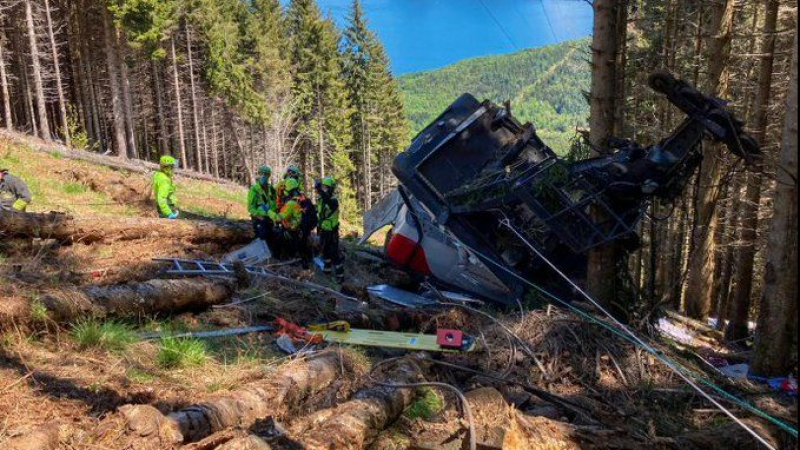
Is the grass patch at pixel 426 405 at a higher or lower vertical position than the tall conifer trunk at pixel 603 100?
lower

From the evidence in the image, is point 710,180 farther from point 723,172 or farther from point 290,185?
point 290,185

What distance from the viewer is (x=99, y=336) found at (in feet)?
15.7

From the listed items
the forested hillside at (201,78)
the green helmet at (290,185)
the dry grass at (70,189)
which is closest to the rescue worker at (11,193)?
the dry grass at (70,189)

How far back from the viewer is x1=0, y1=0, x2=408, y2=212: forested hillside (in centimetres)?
3156

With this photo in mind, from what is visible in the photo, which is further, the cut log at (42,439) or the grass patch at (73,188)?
the grass patch at (73,188)

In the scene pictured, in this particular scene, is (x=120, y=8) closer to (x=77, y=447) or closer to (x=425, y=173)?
(x=425, y=173)

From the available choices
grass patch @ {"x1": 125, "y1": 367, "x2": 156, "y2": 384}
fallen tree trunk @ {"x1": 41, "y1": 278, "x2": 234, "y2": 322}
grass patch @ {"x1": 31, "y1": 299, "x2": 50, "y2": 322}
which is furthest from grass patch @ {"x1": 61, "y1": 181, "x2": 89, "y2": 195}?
grass patch @ {"x1": 125, "y1": 367, "x2": 156, "y2": 384}

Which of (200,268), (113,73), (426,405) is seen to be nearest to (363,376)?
(426,405)

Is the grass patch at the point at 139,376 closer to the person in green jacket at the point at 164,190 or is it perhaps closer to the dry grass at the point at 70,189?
the person in green jacket at the point at 164,190

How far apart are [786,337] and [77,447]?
687cm

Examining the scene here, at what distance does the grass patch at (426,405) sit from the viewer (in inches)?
175

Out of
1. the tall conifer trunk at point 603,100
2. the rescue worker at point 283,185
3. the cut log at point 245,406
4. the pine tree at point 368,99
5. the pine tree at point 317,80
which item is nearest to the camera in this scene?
the cut log at point 245,406

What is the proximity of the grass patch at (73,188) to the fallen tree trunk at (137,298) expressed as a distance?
1050 centimetres

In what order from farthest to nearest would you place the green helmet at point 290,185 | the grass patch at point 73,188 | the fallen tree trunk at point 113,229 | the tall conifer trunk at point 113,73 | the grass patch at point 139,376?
the tall conifer trunk at point 113,73, the grass patch at point 73,188, the green helmet at point 290,185, the fallen tree trunk at point 113,229, the grass patch at point 139,376
